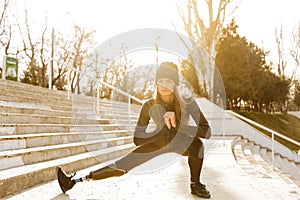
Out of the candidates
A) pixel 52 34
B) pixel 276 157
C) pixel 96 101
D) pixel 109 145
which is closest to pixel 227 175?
pixel 109 145

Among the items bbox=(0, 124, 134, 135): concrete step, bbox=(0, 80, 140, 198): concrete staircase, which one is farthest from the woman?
bbox=(0, 124, 134, 135): concrete step

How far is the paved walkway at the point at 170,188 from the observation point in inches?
113

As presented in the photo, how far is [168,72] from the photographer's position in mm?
2861

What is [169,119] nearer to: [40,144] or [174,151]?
[174,151]

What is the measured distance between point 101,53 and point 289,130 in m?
16.4

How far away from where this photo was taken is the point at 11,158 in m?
3.04

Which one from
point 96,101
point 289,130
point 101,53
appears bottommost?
point 289,130

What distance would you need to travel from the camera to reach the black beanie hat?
113 inches

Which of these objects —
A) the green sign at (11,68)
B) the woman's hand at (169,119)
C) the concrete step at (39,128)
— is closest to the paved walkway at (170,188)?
the woman's hand at (169,119)

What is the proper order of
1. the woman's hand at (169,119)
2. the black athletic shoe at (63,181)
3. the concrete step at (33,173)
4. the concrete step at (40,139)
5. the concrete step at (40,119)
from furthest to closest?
the concrete step at (40,119) → the concrete step at (40,139) → the black athletic shoe at (63,181) → the woman's hand at (169,119) → the concrete step at (33,173)

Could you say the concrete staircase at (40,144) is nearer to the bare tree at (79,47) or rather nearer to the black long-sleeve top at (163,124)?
the black long-sleeve top at (163,124)

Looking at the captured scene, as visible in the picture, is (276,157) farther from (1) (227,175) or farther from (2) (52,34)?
(2) (52,34)

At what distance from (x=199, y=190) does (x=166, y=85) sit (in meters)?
1.02

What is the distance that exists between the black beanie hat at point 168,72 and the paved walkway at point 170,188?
1.10 metres
